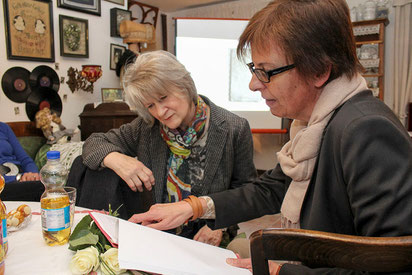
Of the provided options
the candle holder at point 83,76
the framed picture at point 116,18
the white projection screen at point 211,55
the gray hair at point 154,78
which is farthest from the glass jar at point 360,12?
the gray hair at point 154,78

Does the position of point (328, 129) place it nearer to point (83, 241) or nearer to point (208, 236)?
point (83, 241)

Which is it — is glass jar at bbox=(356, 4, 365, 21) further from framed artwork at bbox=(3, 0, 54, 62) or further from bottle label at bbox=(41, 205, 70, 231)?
bottle label at bbox=(41, 205, 70, 231)

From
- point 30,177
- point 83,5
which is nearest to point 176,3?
point 83,5

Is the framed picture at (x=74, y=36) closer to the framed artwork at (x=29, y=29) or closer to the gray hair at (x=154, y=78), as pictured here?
the framed artwork at (x=29, y=29)

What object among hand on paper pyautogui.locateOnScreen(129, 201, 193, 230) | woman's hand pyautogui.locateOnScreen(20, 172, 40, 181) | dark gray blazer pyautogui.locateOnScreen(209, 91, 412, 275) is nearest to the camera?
dark gray blazer pyautogui.locateOnScreen(209, 91, 412, 275)

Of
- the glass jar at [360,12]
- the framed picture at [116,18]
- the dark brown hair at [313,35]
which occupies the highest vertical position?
the glass jar at [360,12]

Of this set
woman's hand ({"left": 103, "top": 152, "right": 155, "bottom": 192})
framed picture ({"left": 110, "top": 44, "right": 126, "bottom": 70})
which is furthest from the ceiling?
woman's hand ({"left": 103, "top": 152, "right": 155, "bottom": 192})

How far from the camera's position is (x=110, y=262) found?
0.71 m

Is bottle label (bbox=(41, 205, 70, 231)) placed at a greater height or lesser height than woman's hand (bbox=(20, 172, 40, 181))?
greater

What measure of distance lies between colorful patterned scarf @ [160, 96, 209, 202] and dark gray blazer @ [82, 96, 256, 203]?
32 millimetres

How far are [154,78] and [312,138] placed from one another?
0.83 m

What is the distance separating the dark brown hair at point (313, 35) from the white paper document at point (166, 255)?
1.75 ft

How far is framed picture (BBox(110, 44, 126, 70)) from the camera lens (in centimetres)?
415

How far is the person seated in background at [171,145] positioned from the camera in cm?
141
